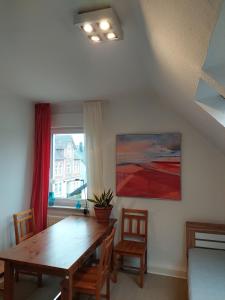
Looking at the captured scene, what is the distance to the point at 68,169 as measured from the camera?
149 inches

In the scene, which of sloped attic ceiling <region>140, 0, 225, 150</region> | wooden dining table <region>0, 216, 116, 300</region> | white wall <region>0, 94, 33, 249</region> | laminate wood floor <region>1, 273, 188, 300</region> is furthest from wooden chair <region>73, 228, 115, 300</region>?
sloped attic ceiling <region>140, 0, 225, 150</region>

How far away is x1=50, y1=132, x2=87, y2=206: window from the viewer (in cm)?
370

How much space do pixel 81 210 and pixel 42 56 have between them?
2.36 metres

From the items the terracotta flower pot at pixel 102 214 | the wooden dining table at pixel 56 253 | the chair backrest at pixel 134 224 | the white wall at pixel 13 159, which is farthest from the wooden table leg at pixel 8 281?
the chair backrest at pixel 134 224

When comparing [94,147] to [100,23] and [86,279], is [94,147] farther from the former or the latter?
[100,23]

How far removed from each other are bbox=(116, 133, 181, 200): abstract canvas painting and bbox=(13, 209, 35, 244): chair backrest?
1275 millimetres

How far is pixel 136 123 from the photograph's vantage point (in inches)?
130

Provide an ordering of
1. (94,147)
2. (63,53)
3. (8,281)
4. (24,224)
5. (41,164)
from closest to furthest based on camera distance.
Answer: (63,53)
(8,281)
(24,224)
(94,147)
(41,164)

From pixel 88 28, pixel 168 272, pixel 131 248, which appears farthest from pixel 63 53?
pixel 168 272

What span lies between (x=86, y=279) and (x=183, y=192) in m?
1.64

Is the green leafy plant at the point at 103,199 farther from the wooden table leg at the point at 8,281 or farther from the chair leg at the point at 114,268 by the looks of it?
the wooden table leg at the point at 8,281

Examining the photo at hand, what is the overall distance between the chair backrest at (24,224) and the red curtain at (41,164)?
25cm

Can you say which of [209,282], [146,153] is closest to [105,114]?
[146,153]

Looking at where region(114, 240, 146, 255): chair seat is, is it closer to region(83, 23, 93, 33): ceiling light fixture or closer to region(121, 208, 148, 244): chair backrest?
region(121, 208, 148, 244): chair backrest
